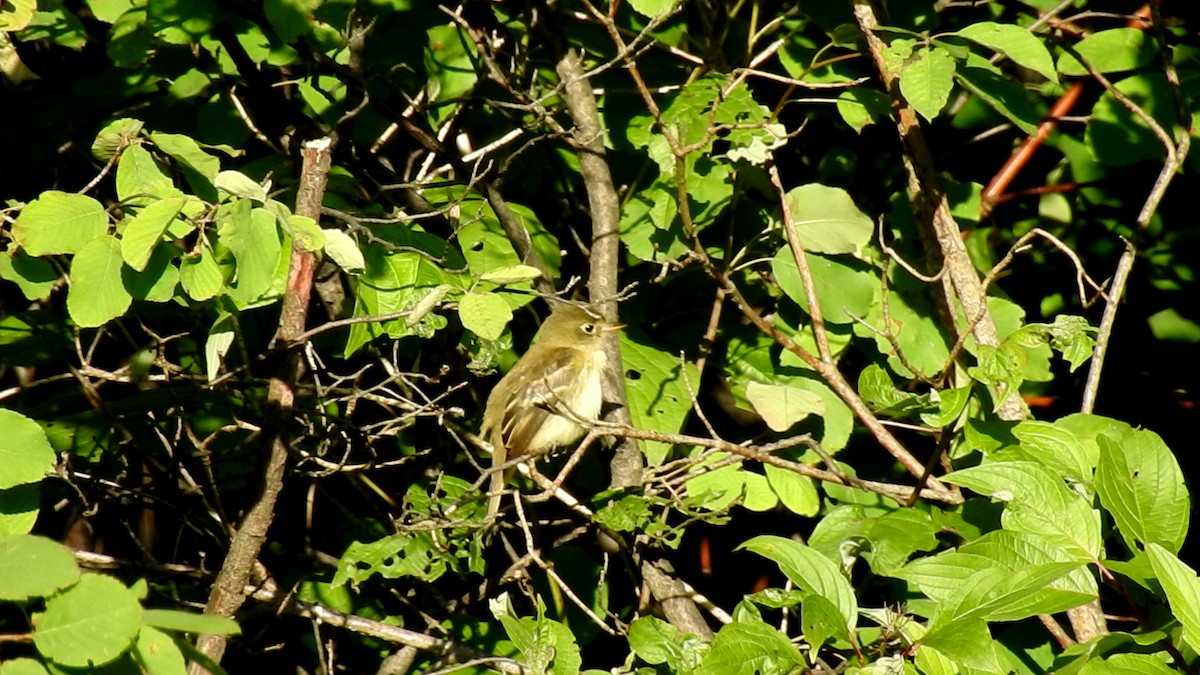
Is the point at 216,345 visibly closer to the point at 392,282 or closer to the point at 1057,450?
the point at 392,282

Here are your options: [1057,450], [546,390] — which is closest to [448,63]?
[546,390]

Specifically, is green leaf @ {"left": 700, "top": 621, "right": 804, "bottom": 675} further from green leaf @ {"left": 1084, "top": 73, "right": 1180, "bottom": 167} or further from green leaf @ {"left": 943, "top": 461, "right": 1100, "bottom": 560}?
green leaf @ {"left": 1084, "top": 73, "right": 1180, "bottom": 167}

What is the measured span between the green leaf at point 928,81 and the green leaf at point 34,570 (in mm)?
2368

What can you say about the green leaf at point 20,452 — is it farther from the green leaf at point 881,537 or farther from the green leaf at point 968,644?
the green leaf at point 881,537

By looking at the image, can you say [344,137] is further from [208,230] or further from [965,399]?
[965,399]

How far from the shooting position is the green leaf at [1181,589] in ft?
7.78

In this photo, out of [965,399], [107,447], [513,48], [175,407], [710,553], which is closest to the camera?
[965,399]

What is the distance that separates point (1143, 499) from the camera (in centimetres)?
275

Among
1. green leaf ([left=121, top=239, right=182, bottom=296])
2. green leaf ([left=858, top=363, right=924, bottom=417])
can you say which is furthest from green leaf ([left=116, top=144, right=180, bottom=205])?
green leaf ([left=858, top=363, right=924, bottom=417])

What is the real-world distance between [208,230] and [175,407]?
3.84ft

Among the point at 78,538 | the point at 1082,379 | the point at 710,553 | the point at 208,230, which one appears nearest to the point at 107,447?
the point at 78,538

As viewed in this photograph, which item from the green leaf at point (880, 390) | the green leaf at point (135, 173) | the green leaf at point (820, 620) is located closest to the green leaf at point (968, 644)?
the green leaf at point (820, 620)

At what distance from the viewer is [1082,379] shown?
189 inches

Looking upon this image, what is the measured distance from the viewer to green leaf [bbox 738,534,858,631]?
2818 millimetres
